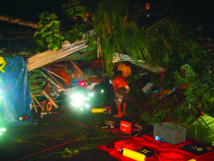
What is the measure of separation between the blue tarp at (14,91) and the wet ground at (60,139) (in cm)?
46

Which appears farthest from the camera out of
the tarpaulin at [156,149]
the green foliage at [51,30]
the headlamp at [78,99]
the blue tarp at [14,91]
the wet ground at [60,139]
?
the headlamp at [78,99]

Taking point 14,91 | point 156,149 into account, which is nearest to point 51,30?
point 14,91

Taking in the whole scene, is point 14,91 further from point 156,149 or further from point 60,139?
point 156,149

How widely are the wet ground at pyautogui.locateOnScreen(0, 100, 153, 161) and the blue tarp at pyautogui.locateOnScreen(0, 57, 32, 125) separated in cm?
46

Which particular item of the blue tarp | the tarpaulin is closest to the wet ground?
the tarpaulin

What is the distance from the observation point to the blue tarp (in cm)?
618

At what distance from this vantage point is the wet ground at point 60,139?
4113mm

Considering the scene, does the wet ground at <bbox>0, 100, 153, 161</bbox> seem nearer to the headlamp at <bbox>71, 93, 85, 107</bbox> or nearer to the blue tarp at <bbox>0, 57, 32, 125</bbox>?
the blue tarp at <bbox>0, 57, 32, 125</bbox>

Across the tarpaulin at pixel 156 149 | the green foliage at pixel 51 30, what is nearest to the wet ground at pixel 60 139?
the tarpaulin at pixel 156 149

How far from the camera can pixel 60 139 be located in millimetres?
5145

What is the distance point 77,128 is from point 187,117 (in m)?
3.50

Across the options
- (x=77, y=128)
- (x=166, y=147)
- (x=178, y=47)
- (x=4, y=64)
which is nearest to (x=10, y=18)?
(x=4, y=64)

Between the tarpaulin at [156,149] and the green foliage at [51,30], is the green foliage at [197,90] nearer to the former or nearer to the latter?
the tarpaulin at [156,149]

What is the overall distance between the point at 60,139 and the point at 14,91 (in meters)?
2.62
